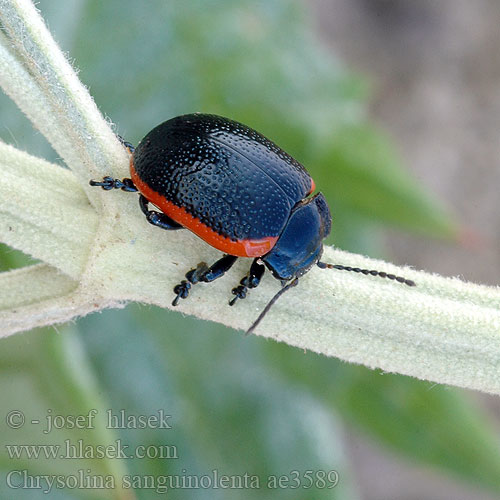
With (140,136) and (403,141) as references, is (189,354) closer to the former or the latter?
(140,136)

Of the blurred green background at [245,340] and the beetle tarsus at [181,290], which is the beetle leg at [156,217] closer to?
the beetle tarsus at [181,290]

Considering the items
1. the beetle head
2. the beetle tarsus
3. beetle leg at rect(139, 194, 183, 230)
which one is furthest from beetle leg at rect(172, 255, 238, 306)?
the beetle head

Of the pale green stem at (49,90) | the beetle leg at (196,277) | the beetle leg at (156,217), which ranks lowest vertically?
the beetle leg at (196,277)

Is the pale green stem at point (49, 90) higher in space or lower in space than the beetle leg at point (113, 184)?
higher

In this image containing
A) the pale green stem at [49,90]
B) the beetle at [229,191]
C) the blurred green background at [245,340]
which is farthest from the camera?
the blurred green background at [245,340]

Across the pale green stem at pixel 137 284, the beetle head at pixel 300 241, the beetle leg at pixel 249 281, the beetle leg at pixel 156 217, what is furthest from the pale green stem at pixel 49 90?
the beetle head at pixel 300 241

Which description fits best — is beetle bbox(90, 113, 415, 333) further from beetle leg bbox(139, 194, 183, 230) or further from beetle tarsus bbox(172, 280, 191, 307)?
beetle tarsus bbox(172, 280, 191, 307)

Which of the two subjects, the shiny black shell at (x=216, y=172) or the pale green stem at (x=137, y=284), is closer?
the pale green stem at (x=137, y=284)
